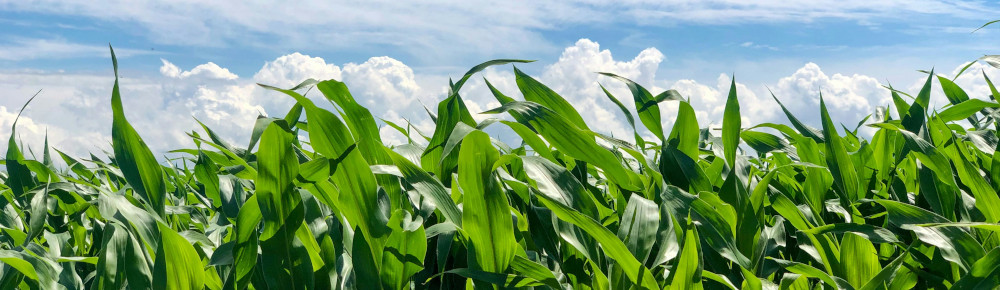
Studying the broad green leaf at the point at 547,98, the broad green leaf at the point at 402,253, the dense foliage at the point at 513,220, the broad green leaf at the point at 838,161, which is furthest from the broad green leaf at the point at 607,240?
the broad green leaf at the point at 838,161

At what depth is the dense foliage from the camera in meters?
0.68

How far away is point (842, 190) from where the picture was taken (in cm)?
105

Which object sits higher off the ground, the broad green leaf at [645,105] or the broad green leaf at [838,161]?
the broad green leaf at [645,105]

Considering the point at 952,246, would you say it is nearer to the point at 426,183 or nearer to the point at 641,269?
the point at 641,269

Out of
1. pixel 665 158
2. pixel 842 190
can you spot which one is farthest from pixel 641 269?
pixel 842 190

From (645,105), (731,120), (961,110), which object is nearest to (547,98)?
(645,105)

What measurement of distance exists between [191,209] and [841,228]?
1.07m

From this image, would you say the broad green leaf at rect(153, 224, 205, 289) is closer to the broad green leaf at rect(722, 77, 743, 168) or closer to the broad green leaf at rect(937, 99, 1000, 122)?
the broad green leaf at rect(722, 77, 743, 168)

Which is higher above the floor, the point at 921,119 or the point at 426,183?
the point at 426,183

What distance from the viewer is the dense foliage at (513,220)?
0.68 meters

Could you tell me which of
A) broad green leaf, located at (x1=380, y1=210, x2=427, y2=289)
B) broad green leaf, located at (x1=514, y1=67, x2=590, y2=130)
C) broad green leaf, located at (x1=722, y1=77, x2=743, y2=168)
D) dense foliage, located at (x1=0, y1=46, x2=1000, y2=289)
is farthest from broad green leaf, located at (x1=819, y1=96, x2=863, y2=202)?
broad green leaf, located at (x1=380, y1=210, x2=427, y2=289)

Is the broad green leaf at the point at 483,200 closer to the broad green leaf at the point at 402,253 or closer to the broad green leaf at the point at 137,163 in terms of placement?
the broad green leaf at the point at 402,253

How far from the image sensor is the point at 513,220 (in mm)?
819

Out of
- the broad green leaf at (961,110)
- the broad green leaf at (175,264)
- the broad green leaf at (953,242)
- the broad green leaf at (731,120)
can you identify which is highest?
the broad green leaf at (731,120)
